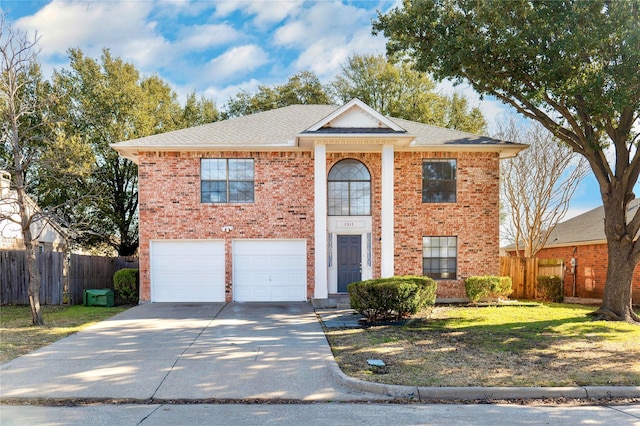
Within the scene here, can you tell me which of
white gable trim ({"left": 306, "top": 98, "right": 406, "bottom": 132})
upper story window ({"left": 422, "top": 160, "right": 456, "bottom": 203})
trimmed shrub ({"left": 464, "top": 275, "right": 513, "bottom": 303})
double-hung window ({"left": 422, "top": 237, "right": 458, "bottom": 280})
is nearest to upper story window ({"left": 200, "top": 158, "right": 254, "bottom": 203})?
white gable trim ({"left": 306, "top": 98, "right": 406, "bottom": 132})

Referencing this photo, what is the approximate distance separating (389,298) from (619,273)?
6.56 metres

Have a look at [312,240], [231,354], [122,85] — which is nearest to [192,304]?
[312,240]

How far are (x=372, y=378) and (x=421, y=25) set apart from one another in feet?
32.2

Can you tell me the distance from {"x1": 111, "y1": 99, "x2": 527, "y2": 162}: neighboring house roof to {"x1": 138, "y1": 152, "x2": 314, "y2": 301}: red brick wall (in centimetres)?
42

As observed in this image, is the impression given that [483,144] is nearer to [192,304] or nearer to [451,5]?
[451,5]

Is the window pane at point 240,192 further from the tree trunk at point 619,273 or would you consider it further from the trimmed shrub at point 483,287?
the tree trunk at point 619,273

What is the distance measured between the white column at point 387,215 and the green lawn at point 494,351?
2548 millimetres

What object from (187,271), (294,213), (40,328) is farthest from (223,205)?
(40,328)

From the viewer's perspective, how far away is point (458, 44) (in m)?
12.4

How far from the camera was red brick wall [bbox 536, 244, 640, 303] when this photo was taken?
2003cm

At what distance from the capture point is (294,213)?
54.1 feet

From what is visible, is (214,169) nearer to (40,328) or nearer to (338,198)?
(338,198)

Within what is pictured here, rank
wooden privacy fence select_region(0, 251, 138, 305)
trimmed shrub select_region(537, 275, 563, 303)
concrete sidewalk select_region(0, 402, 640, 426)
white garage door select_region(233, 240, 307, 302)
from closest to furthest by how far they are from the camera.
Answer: concrete sidewalk select_region(0, 402, 640, 426) → wooden privacy fence select_region(0, 251, 138, 305) → white garage door select_region(233, 240, 307, 302) → trimmed shrub select_region(537, 275, 563, 303)

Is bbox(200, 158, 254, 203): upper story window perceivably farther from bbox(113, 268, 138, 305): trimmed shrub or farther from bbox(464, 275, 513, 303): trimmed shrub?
bbox(464, 275, 513, 303): trimmed shrub
